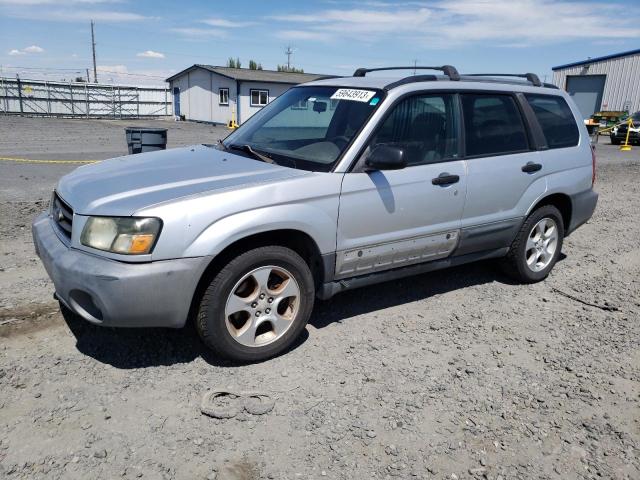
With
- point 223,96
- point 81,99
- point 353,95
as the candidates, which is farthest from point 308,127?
point 81,99

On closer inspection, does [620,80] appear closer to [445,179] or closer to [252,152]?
[445,179]

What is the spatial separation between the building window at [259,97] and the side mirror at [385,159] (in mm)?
34109

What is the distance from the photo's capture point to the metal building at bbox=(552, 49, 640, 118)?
116 feet

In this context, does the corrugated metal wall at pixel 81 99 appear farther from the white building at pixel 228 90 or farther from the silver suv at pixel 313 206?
the silver suv at pixel 313 206

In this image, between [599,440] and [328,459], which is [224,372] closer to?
[328,459]

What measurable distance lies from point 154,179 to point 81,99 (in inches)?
1682

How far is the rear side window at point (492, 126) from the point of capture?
455 centimetres

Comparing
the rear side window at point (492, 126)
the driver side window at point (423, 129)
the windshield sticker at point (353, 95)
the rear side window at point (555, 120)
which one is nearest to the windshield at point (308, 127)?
the windshield sticker at point (353, 95)

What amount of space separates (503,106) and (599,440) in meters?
2.95

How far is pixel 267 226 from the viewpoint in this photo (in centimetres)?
344

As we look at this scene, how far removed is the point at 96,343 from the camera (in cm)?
378

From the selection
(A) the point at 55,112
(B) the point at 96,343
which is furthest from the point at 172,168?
(A) the point at 55,112

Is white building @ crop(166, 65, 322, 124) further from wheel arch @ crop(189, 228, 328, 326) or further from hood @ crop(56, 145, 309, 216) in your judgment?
wheel arch @ crop(189, 228, 328, 326)

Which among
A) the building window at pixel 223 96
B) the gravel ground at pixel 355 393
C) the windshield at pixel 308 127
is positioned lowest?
the gravel ground at pixel 355 393
